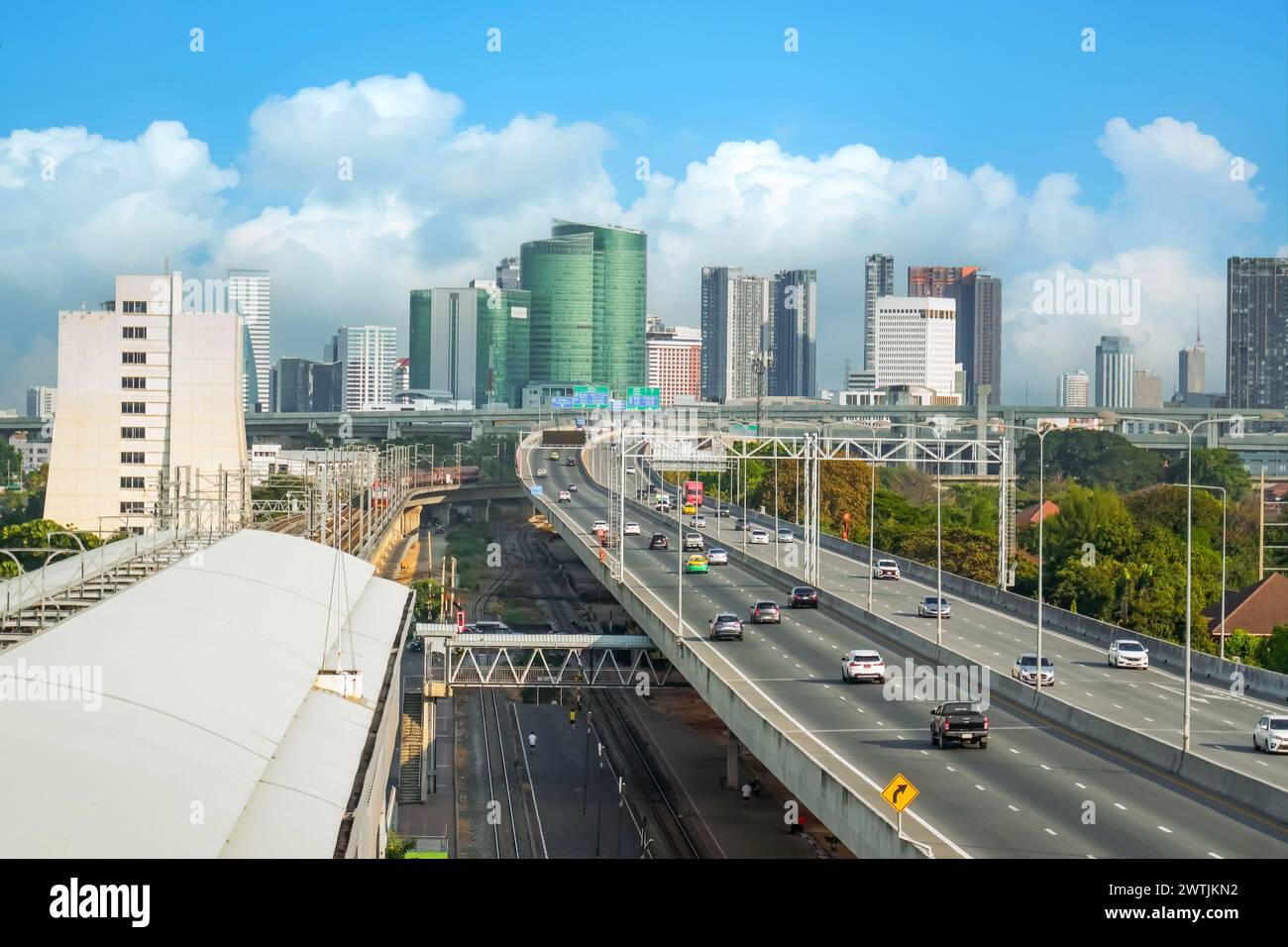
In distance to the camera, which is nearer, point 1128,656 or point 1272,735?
point 1272,735

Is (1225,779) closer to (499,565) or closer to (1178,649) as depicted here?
(1178,649)

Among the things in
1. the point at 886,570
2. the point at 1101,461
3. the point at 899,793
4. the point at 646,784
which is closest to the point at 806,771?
the point at 899,793

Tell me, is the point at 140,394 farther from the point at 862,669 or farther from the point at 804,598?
the point at 862,669

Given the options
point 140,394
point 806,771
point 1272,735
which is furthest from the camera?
point 140,394

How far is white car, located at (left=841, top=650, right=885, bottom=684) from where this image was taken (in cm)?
3744

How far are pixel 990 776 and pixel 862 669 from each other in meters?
11.5

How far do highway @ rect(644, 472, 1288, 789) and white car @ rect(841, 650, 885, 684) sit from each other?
2.73m

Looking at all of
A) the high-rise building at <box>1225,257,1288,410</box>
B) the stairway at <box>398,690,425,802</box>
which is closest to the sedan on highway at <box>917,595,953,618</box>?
the stairway at <box>398,690,425,802</box>

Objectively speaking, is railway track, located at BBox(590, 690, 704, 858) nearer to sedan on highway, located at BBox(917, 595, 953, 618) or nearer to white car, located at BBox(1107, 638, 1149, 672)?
sedan on highway, located at BBox(917, 595, 953, 618)

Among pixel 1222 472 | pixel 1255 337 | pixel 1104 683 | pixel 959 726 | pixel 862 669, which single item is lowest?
pixel 1104 683

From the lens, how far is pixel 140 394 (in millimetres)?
88125

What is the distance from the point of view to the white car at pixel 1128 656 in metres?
42.1
